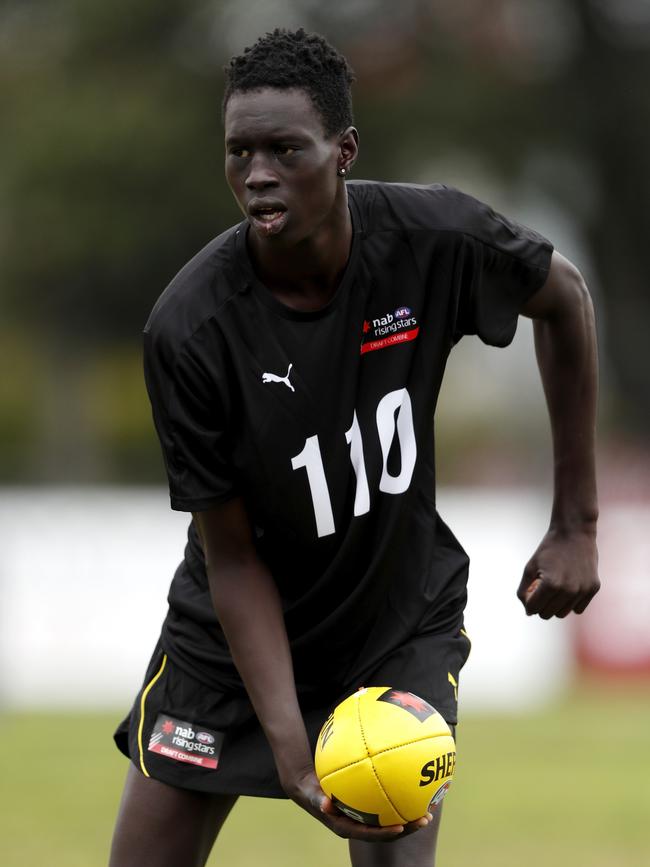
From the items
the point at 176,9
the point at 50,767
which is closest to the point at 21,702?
the point at 50,767

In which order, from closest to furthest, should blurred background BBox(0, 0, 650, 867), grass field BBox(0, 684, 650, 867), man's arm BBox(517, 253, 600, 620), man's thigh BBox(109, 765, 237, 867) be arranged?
1. man's thigh BBox(109, 765, 237, 867)
2. man's arm BBox(517, 253, 600, 620)
3. grass field BBox(0, 684, 650, 867)
4. blurred background BBox(0, 0, 650, 867)

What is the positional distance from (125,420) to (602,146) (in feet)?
35.6

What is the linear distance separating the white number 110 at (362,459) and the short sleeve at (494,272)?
0.31 meters

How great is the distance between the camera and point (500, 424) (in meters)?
35.2

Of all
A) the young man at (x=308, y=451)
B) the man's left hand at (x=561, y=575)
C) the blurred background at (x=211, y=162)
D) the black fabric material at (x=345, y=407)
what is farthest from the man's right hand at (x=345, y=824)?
the blurred background at (x=211, y=162)

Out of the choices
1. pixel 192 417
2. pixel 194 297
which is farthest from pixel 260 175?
pixel 192 417

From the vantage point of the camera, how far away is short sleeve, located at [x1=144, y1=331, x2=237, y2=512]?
4277 millimetres

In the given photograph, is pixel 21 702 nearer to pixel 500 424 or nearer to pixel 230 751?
pixel 230 751

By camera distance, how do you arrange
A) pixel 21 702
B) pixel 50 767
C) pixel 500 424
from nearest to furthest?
1. pixel 50 767
2. pixel 21 702
3. pixel 500 424

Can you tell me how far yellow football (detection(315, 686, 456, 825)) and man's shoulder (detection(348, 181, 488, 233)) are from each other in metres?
1.29

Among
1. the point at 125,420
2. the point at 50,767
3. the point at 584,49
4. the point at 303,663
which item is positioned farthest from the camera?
the point at 125,420

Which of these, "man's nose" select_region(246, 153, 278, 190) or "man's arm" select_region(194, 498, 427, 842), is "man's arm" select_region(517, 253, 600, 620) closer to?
"man's arm" select_region(194, 498, 427, 842)

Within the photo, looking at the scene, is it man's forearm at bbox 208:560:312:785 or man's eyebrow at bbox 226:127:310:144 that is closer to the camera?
man's eyebrow at bbox 226:127:310:144

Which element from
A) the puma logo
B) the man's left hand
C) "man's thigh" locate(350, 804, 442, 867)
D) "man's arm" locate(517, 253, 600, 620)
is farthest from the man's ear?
"man's thigh" locate(350, 804, 442, 867)
